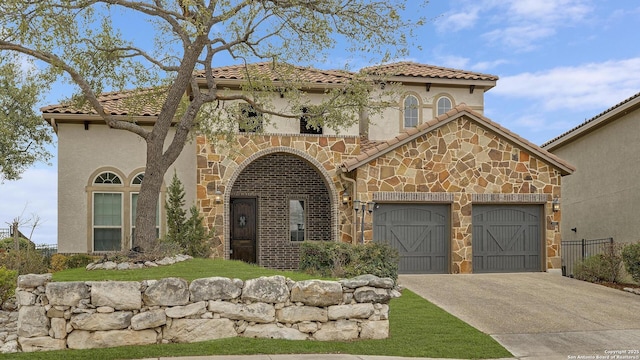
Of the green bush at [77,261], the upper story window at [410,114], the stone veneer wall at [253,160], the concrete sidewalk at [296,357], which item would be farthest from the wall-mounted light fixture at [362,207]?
the concrete sidewalk at [296,357]

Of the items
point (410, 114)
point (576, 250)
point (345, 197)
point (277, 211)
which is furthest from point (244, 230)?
point (576, 250)

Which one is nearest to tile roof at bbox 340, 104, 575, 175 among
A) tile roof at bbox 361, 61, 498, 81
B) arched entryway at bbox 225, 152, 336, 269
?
arched entryway at bbox 225, 152, 336, 269

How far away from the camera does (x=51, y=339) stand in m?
9.54

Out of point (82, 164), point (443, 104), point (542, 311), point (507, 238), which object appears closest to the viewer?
point (542, 311)

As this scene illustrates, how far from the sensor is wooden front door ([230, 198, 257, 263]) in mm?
21625

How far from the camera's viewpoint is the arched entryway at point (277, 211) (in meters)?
21.4

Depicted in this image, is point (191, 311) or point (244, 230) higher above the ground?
point (244, 230)

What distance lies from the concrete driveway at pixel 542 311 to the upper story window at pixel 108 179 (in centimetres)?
978

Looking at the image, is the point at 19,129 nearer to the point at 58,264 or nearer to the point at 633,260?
the point at 58,264

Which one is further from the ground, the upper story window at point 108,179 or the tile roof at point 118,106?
the tile roof at point 118,106

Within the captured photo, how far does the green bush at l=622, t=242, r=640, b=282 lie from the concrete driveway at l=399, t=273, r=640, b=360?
79cm

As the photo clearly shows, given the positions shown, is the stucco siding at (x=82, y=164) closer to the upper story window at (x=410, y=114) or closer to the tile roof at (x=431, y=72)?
the upper story window at (x=410, y=114)

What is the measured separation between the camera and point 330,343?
395 inches

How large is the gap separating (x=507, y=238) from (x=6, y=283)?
14.0 metres
